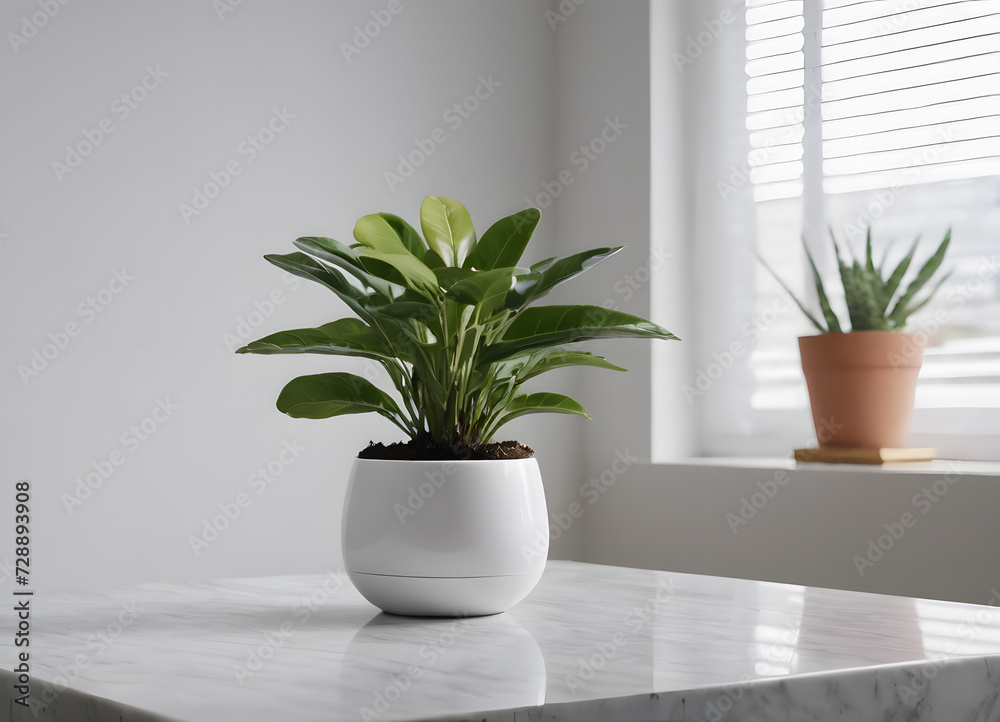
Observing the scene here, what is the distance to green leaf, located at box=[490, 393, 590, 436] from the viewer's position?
1.07m

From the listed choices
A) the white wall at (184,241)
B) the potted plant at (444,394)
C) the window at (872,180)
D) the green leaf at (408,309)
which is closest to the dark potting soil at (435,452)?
the potted plant at (444,394)

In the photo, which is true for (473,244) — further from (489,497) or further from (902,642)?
(902,642)

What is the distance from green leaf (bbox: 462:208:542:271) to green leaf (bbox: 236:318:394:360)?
0.41ft

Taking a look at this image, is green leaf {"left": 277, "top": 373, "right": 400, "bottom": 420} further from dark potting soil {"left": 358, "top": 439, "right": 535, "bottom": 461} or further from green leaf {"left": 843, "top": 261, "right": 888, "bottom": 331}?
green leaf {"left": 843, "top": 261, "right": 888, "bottom": 331}

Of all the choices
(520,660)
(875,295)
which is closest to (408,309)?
(520,660)

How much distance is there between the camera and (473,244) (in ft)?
3.65

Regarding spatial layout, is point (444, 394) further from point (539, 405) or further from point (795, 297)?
point (795, 297)

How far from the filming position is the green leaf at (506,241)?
41.1 inches

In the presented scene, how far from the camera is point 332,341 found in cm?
100

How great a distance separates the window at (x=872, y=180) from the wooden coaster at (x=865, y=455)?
11cm

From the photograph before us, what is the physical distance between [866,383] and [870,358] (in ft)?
0.18

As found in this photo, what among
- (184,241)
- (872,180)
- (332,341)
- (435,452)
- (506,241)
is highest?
(872,180)

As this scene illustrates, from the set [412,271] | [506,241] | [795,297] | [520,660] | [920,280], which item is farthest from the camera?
[795,297]

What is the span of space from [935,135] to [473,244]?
5.14 ft
